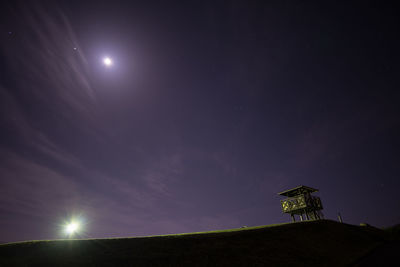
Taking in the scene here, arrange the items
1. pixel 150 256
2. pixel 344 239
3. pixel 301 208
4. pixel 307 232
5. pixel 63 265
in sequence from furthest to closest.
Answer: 1. pixel 301 208
2. pixel 344 239
3. pixel 307 232
4. pixel 150 256
5. pixel 63 265

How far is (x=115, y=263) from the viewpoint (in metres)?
8.03

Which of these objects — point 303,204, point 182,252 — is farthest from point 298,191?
point 182,252

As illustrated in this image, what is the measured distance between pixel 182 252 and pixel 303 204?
20.9 m

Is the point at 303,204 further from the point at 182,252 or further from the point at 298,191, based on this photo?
the point at 182,252

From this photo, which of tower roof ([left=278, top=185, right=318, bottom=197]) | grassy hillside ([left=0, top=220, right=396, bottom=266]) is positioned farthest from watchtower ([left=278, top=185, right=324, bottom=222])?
grassy hillside ([left=0, top=220, right=396, bottom=266])

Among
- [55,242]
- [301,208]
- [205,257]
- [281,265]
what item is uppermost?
[301,208]

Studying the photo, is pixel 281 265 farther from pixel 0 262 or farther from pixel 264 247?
pixel 0 262

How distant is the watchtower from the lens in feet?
76.5

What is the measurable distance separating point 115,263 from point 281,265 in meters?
8.39

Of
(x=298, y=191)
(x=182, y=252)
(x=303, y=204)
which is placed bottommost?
(x=182, y=252)

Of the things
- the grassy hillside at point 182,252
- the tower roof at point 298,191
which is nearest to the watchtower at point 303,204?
the tower roof at point 298,191

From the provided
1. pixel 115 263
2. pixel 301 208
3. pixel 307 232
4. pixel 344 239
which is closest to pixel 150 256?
pixel 115 263

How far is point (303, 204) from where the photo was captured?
23.2 m

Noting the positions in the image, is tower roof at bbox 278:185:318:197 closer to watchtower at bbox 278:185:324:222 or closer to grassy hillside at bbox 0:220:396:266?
watchtower at bbox 278:185:324:222
